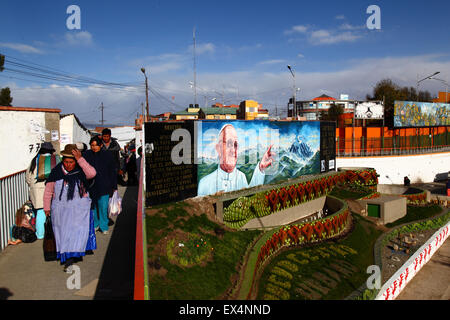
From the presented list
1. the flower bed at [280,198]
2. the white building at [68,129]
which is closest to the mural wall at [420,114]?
the flower bed at [280,198]

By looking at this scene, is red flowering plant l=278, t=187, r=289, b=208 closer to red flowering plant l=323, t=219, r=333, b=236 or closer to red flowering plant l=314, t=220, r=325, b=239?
red flowering plant l=314, t=220, r=325, b=239

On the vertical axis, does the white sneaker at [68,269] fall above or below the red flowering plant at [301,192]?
above

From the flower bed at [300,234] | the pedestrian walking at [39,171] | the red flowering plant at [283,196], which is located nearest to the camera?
the pedestrian walking at [39,171]

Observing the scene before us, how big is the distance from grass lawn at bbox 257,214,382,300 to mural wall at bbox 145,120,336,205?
4105 millimetres

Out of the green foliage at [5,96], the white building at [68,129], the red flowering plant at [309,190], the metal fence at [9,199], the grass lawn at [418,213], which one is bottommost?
the grass lawn at [418,213]

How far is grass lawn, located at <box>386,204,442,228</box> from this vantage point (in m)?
23.4

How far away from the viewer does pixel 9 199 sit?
7.36 metres

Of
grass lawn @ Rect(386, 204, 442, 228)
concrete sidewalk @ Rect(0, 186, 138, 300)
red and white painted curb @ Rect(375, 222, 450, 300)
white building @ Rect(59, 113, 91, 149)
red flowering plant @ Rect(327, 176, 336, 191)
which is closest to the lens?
concrete sidewalk @ Rect(0, 186, 138, 300)

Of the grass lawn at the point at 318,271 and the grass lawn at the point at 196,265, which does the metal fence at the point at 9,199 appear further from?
the grass lawn at the point at 318,271

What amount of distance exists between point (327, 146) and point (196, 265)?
668 inches

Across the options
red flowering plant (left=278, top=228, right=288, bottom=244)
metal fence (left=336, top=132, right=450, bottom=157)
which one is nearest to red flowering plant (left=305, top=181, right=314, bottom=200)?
red flowering plant (left=278, top=228, right=288, bottom=244)

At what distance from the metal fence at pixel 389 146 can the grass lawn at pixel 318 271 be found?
19591mm

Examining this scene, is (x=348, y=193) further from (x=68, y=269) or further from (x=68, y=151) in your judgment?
(x=68, y=151)

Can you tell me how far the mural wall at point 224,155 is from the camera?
11688 millimetres
